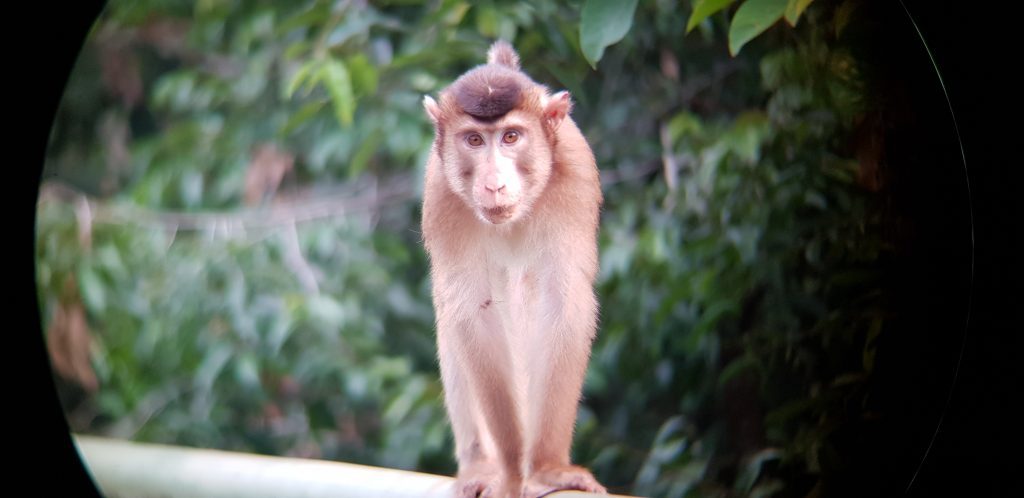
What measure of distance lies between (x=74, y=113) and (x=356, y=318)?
749 mm

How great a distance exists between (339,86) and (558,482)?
893 millimetres

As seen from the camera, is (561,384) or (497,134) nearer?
(497,134)

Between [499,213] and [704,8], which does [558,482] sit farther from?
[704,8]

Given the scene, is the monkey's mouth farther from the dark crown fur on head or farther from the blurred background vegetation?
the blurred background vegetation

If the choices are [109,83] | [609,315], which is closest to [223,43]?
[109,83]

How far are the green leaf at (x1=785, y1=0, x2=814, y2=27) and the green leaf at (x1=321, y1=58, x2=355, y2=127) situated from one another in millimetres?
853

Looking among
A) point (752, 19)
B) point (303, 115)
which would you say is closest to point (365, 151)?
point (303, 115)

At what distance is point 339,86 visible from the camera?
191 cm

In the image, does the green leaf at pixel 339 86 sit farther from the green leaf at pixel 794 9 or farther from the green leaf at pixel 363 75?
the green leaf at pixel 794 9

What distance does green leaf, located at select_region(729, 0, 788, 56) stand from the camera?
1658 millimetres

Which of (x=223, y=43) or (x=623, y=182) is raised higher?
(x=223, y=43)

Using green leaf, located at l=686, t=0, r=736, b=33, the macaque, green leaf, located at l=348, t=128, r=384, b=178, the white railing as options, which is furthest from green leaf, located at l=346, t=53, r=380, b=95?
the white railing

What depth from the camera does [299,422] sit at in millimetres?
2166

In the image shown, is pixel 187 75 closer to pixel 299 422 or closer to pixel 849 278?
pixel 299 422
